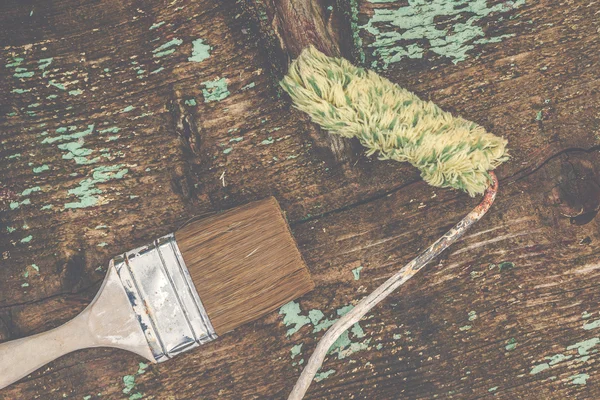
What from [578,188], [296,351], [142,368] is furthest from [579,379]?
[142,368]

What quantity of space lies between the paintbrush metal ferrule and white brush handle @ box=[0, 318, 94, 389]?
0.16m

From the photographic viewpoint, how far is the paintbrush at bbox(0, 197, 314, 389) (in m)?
1.17

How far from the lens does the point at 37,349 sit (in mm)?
1185

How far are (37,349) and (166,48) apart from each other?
2.73 ft

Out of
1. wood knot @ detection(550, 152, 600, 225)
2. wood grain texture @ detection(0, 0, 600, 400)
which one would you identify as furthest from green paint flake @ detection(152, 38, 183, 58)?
wood knot @ detection(550, 152, 600, 225)

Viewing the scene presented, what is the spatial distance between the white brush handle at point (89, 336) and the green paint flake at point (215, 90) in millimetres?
507

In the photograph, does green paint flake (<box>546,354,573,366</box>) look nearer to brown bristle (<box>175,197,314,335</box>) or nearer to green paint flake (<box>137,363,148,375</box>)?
brown bristle (<box>175,197,314,335</box>)

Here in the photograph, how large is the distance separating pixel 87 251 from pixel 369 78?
0.87 meters

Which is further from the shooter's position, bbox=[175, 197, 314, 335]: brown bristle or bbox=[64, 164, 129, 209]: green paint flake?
bbox=[64, 164, 129, 209]: green paint flake

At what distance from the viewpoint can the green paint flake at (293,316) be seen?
130 cm

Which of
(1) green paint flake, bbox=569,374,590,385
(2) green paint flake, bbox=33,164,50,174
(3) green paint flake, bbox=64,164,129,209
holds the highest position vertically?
(2) green paint flake, bbox=33,164,50,174

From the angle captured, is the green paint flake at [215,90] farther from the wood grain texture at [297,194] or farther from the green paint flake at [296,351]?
the green paint flake at [296,351]

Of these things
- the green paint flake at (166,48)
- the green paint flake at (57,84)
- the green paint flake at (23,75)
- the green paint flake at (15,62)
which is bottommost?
the green paint flake at (166,48)

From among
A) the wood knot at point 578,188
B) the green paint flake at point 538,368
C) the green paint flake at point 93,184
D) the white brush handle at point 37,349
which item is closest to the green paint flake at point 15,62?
the green paint flake at point 93,184
